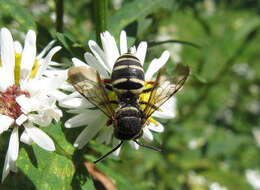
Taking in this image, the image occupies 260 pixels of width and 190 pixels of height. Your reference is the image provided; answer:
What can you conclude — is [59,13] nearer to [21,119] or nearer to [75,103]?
[75,103]

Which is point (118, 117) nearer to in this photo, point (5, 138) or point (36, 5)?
point (5, 138)

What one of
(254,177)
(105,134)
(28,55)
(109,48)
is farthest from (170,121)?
(254,177)

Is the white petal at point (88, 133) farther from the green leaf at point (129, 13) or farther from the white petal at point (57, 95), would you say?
the green leaf at point (129, 13)

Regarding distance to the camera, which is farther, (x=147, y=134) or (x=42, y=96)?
(x=147, y=134)

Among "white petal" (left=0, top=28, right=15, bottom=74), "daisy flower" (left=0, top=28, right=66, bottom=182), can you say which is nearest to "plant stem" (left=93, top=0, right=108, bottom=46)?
"daisy flower" (left=0, top=28, right=66, bottom=182)

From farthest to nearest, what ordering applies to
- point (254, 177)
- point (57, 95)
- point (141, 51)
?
point (254, 177), point (141, 51), point (57, 95)

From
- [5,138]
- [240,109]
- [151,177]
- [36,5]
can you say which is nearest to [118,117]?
[5,138]
